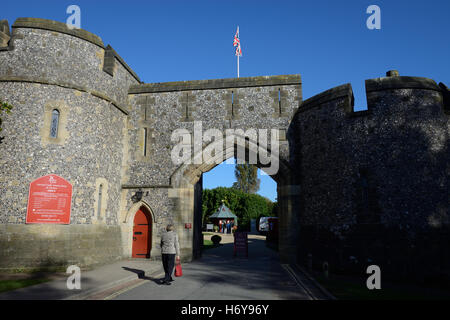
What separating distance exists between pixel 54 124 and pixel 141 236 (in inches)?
234

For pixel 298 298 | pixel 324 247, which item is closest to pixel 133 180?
pixel 324 247

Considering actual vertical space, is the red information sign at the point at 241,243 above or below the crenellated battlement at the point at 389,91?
below

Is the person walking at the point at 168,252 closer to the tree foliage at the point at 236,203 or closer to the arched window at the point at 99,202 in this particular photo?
Result: the arched window at the point at 99,202

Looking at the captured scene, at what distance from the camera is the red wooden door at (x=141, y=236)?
1428 centimetres

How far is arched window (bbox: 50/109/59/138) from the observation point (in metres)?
11.5

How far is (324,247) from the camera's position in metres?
12.0

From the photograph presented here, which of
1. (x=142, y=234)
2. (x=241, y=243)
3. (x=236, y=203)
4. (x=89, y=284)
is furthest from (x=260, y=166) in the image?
(x=236, y=203)

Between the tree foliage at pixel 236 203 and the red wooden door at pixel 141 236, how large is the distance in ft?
107

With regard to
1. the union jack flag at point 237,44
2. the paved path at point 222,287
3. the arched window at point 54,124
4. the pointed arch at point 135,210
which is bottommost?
the paved path at point 222,287

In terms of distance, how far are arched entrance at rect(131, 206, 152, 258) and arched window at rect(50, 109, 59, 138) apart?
4853mm

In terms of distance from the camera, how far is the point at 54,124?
11.6 m

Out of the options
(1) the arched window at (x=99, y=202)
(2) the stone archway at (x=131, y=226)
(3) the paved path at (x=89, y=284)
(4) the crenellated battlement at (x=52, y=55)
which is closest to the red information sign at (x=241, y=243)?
(2) the stone archway at (x=131, y=226)

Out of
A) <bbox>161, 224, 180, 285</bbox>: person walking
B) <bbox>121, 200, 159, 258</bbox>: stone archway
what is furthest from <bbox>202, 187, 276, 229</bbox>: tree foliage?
<bbox>161, 224, 180, 285</bbox>: person walking

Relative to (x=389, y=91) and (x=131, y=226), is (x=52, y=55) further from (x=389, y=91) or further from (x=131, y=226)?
(x=389, y=91)
